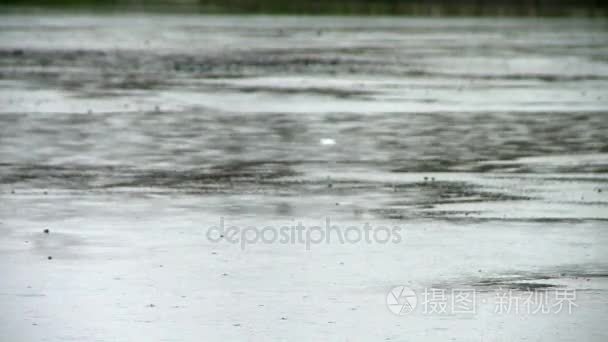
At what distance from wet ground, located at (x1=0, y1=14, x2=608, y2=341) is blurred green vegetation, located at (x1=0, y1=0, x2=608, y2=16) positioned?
140ft

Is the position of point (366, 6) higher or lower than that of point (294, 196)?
higher

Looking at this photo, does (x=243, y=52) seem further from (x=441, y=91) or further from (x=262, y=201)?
(x=262, y=201)

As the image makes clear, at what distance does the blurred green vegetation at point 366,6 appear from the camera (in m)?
77.7

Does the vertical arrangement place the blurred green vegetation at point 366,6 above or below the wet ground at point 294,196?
above

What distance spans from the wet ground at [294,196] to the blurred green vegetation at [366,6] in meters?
42.7

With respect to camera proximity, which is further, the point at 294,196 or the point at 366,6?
the point at 366,6

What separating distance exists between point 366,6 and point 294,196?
71.1m

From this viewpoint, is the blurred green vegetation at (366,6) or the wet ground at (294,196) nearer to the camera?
the wet ground at (294,196)

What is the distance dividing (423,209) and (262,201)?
5.24 ft

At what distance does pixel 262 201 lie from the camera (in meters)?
14.9

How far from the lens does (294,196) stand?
15.2 m

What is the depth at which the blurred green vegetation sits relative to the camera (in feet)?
255

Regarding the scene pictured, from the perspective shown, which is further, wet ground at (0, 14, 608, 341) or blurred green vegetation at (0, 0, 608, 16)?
blurred green vegetation at (0, 0, 608, 16)

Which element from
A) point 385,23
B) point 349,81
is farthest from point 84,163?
point 385,23
